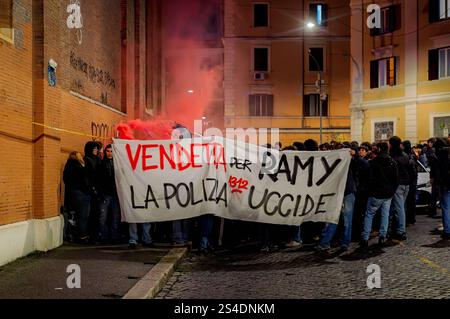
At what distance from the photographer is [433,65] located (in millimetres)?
30750

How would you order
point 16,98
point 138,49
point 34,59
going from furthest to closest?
point 138,49
point 34,59
point 16,98

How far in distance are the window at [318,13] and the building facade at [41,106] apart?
31688mm

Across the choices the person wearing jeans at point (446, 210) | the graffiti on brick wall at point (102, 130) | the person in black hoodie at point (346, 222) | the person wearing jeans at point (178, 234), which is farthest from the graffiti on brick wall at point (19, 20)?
the person wearing jeans at point (446, 210)

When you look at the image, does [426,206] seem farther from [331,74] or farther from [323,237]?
[331,74]

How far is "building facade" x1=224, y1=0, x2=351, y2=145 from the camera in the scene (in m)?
44.5

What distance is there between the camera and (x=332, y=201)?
1088cm

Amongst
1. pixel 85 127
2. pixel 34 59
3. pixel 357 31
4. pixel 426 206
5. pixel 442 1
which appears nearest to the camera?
pixel 34 59

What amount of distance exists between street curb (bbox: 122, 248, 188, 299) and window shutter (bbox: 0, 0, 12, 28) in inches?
171

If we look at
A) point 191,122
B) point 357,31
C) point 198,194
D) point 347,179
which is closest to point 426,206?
point 347,179

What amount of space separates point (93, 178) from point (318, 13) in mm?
36740

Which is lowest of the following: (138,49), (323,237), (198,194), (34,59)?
(323,237)

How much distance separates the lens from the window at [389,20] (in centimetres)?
3288

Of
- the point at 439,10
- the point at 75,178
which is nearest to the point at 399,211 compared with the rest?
the point at 75,178

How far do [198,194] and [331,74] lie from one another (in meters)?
35.6
